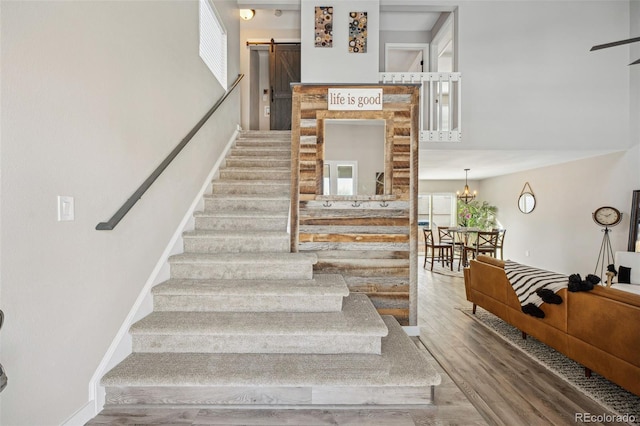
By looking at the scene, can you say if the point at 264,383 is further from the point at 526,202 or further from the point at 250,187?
the point at 526,202

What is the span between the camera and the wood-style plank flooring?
1.72 meters

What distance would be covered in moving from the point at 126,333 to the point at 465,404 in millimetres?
2226

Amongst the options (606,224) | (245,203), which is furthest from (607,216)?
(245,203)

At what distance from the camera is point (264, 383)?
177cm

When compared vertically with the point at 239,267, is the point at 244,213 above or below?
above

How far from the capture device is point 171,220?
2.60 meters

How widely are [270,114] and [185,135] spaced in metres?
3.94

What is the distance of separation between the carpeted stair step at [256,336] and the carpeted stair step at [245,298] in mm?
179

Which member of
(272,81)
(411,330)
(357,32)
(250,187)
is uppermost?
(357,32)

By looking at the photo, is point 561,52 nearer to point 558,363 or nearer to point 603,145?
point 603,145

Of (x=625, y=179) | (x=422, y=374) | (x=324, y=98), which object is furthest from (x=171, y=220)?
(x=625, y=179)

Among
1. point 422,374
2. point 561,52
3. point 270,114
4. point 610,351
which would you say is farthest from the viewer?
point 270,114

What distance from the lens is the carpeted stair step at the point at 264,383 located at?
178 cm

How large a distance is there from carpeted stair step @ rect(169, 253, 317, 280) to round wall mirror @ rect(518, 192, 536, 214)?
671cm
